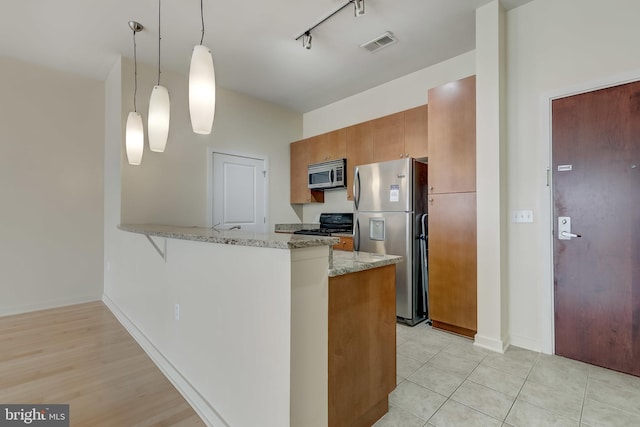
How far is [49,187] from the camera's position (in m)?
3.51

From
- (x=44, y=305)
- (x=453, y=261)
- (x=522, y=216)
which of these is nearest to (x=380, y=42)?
(x=522, y=216)

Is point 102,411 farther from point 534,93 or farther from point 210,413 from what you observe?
point 534,93

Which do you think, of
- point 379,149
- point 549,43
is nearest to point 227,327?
point 379,149

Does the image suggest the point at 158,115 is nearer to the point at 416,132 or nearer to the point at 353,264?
the point at 353,264

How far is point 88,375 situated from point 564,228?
367 cm

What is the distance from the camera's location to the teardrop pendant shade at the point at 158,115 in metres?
2.01

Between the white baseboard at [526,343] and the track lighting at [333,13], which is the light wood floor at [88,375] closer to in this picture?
the white baseboard at [526,343]

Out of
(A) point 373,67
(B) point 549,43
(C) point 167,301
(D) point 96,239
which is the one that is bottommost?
(C) point 167,301

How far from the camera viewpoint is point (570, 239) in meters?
2.27

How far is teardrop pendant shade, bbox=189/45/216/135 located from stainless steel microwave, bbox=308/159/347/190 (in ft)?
8.62

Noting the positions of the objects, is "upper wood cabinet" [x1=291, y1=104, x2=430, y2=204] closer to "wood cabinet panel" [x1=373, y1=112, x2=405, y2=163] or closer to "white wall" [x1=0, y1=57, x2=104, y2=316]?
"wood cabinet panel" [x1=373, y1=112, x2=405, y2=163]

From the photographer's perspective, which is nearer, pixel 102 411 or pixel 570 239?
Answer: pixel 102 411

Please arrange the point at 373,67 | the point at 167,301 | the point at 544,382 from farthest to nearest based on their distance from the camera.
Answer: the point at 373,67
the point at 167,301
the point at 544,382

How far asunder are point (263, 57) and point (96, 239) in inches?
124
